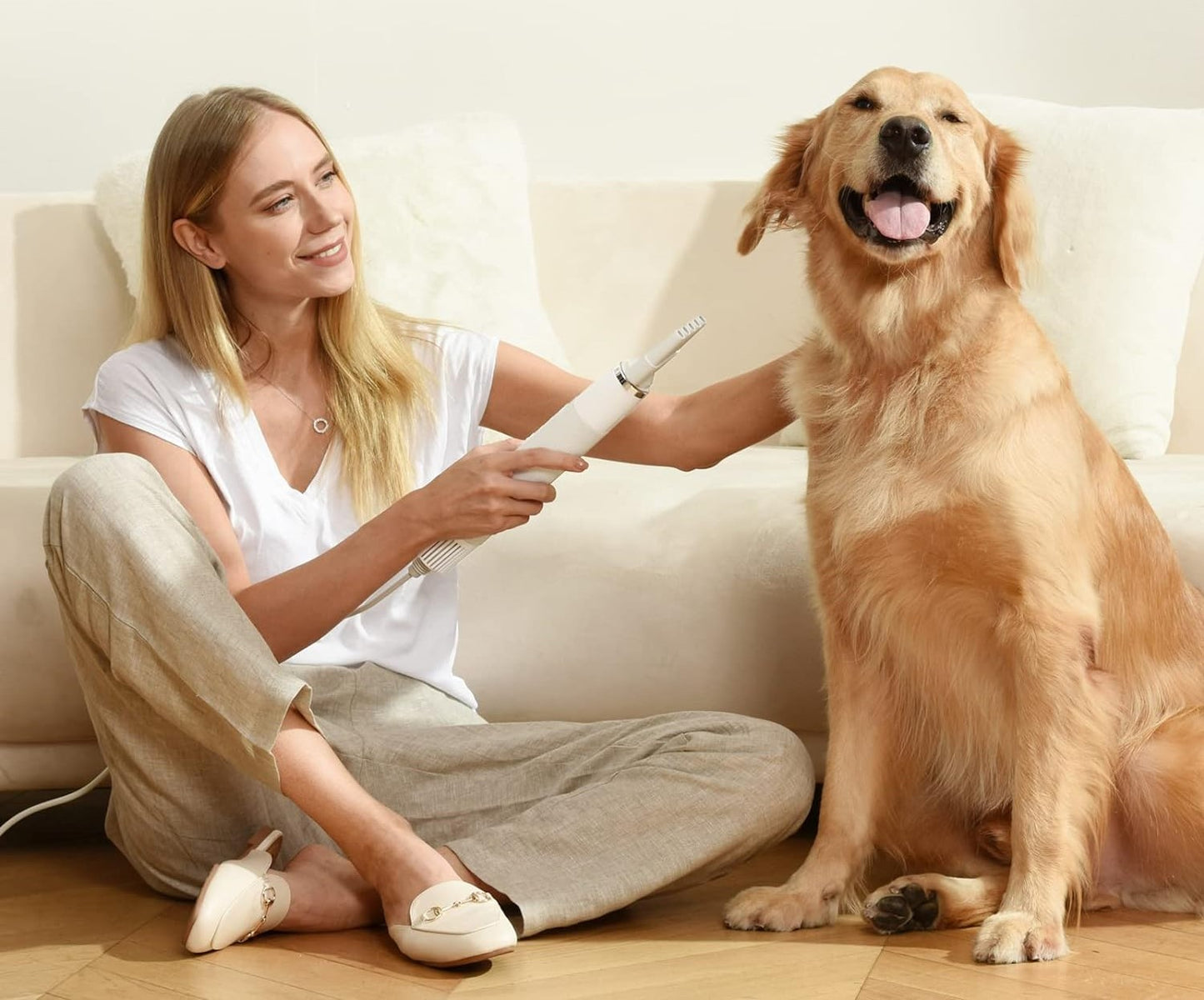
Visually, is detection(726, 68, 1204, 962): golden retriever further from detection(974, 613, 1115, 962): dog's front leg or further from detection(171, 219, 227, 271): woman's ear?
detection(171, 219, 227, 271): woman's ear

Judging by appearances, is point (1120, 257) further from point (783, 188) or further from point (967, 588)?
point (967, 588)

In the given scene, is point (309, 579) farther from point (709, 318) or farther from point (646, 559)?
Result: point (709, 318)

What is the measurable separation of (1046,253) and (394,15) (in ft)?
4.89

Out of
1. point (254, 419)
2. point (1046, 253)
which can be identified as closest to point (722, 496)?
point (254, 419)

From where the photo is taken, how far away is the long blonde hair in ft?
5.79

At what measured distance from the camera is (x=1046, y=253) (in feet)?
7.54

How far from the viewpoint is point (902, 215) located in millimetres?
1577

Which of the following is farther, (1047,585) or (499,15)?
(499,15)

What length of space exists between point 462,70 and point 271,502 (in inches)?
62.0

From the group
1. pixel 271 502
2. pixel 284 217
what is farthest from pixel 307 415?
pixel 284 217

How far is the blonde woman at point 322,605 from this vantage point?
1479 millimetres

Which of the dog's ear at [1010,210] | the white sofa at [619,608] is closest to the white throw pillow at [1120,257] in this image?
the white sofa at [619,608]

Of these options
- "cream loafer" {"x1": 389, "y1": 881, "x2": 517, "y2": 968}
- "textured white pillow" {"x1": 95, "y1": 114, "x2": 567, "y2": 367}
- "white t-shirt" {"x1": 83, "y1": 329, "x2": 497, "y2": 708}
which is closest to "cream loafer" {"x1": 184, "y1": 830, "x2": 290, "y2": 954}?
"cream loafer" {"x1": 389, "y1": 881, "x2": 517, "y2": 968}

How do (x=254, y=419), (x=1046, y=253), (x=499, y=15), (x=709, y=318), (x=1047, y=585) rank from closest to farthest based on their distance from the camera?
(x=1047, y=585), (x=254, y=419), (x=1046, y=253), (x=709, y=318), (x=499, y=15)
